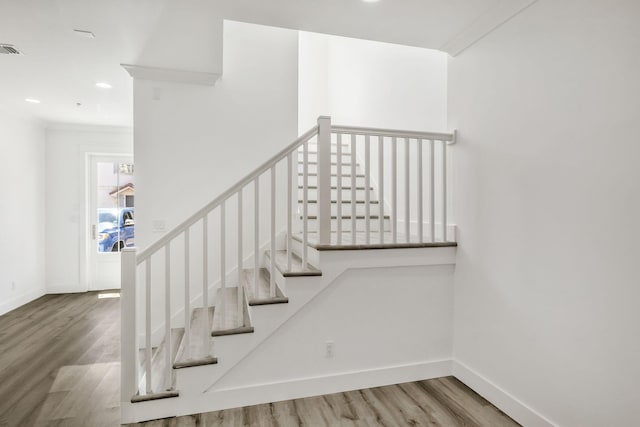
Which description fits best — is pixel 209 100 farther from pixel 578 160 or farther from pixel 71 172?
pixel 71 172

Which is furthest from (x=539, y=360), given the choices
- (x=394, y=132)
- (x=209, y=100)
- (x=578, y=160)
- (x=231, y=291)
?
(x=209, y=100)

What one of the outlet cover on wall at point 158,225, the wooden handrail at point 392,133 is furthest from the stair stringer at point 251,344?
the outlet cover on wall at point 158,225

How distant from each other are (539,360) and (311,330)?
140 centimetres

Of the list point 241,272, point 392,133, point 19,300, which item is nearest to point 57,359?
point 241,272

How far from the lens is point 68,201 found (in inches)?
204

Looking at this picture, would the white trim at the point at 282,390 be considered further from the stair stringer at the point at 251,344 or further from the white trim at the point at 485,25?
the white trim at the point at 485,25

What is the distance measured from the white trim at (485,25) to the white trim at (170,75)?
200cm

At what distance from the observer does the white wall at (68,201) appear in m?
5.11

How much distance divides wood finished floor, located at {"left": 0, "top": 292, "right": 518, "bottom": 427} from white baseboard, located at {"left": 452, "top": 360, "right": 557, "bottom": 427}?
0.04 m

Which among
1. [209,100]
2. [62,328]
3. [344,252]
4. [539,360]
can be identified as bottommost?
[62,328]

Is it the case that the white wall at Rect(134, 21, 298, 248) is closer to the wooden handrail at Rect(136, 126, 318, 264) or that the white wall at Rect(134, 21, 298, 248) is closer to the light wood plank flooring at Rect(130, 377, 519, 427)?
the wooden handrail at Rect(136, 126, 318, 264)

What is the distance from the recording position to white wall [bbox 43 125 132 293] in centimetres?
511

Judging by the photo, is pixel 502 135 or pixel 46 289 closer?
pixel 502 135

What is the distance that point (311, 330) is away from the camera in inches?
96.3
